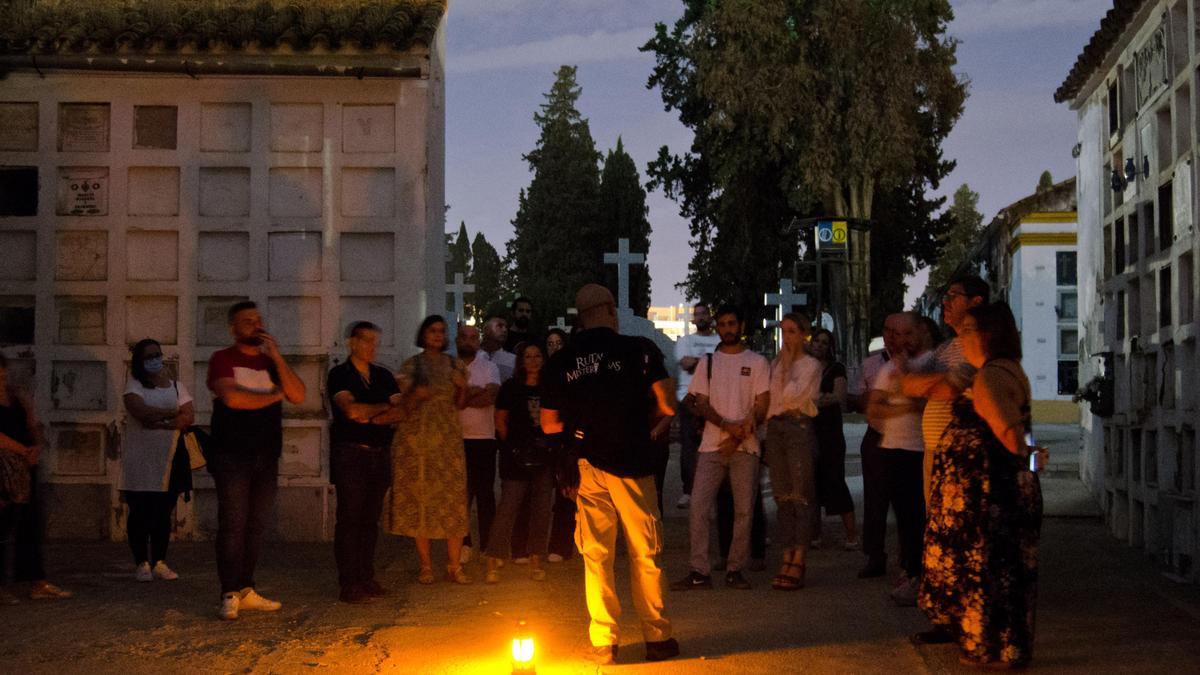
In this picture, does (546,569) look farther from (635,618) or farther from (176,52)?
(176,52)

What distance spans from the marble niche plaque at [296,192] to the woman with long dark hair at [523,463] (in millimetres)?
2828

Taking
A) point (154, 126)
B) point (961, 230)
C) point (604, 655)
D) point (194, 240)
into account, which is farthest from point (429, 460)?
point (961, 230)

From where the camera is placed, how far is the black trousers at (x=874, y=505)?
10.2m

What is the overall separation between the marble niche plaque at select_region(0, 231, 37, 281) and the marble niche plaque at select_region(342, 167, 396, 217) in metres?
2.72

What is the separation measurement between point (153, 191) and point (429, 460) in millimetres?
4336

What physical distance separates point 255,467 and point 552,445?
7.39ft

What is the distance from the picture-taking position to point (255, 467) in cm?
890

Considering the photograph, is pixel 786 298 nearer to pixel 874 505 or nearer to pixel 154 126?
pixel 154 126

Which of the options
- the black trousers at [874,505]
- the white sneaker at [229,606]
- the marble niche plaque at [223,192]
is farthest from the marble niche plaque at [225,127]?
the black trousers at [874,505]

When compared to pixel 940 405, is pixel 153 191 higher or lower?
higher

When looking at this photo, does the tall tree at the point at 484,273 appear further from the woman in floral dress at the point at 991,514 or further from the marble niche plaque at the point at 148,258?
the woman in floral dress at the point at 991,514

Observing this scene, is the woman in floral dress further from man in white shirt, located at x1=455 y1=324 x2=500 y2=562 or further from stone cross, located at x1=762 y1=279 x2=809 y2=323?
stone cross, located at x1=762 y1=279 x2=809 y2=323

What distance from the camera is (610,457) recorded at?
739 cm

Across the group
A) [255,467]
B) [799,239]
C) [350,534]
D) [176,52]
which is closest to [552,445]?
[350,534]
